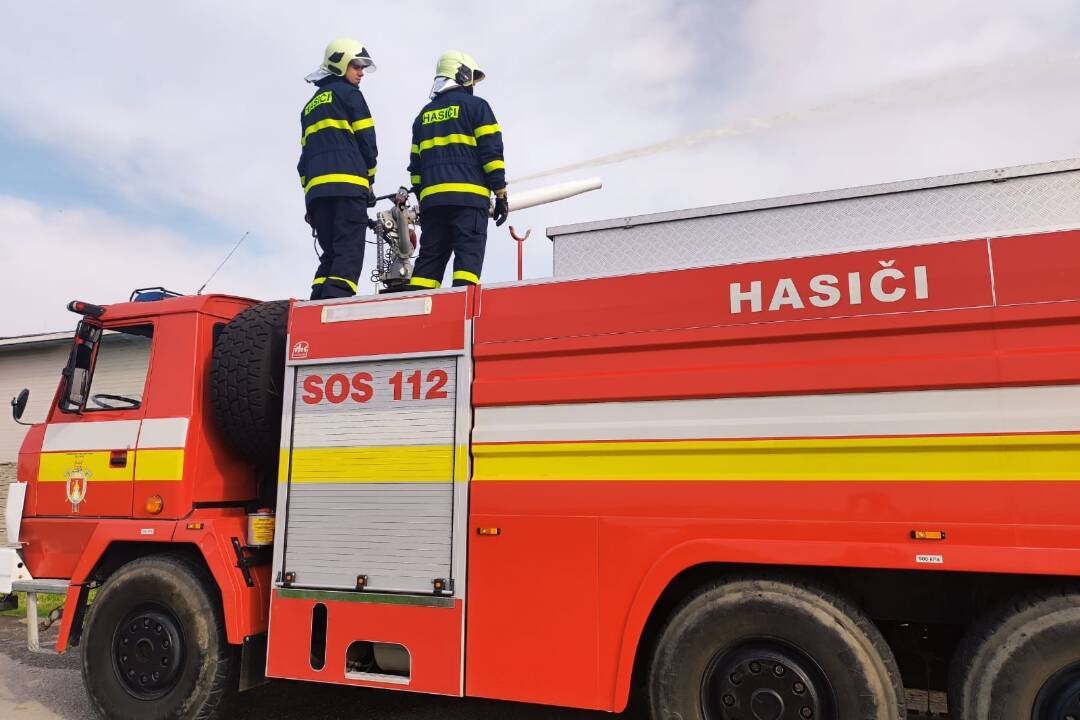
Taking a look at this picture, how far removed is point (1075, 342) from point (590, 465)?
2069 millimetres

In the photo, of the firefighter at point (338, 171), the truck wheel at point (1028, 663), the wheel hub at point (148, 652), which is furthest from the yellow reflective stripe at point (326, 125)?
the truck wheel at point (1028, 663)

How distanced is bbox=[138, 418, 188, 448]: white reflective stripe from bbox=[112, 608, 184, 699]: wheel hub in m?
0.99

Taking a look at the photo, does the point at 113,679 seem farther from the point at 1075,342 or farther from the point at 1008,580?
the point at 1075,342

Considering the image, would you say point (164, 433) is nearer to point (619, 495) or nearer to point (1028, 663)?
point (619, 495)

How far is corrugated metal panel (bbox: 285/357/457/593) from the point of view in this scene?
4148mm

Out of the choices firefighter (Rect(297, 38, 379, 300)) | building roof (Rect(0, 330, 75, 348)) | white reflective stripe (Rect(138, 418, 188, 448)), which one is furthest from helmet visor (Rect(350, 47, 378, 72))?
building roof (Rect(0, 330, 75, 348))

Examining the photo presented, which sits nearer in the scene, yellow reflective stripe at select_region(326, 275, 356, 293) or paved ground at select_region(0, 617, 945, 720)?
paved ground at select_region(0, 617, 945, 720)

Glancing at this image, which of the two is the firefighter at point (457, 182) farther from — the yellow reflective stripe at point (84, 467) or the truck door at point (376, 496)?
the yellow reflective stripe at point (84, 467)

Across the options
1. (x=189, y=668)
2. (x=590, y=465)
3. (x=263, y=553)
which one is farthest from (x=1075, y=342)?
(x=189, y=668)

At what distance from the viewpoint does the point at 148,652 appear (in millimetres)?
4684

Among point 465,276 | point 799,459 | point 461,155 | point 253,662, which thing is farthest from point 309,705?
point 461,155

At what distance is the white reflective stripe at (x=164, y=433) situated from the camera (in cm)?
485

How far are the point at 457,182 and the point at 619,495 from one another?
2966 mm

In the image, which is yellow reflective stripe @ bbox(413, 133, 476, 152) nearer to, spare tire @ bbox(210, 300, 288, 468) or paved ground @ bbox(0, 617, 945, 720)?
spare tire @ bbox(210, 300, 288, 468)
